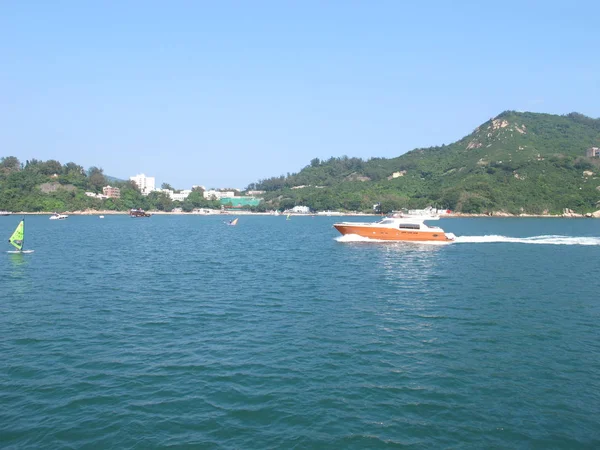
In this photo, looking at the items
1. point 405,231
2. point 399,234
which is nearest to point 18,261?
point 399,234

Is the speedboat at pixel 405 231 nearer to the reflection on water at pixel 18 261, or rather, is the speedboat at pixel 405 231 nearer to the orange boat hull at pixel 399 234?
the orange boat hull at pixel 399 234

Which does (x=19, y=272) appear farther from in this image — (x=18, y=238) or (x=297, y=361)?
(x=297, y=361)

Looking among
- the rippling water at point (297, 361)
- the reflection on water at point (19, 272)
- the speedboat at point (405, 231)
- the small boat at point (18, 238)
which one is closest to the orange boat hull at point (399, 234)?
the speedboat at point (405, 231)

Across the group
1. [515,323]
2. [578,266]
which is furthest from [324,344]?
[578,266]

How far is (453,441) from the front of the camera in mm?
11539

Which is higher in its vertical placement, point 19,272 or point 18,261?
point 18,261

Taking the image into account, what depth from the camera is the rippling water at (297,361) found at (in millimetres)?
12078

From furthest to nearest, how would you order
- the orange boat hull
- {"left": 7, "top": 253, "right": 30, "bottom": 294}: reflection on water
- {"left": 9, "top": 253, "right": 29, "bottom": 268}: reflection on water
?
the orange boat hull → {"left": 9, "top": 253, "right": 29, "bottom": 268}: reflection on water → {"left": 7, "top": 253, "right": 30, "bottom": 294}: reflection on water

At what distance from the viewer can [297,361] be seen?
16938 mm

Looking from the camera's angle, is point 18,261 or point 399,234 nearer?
point 18,261

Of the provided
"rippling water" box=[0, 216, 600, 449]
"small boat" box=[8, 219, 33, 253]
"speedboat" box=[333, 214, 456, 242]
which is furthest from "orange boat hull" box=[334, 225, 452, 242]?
"small boat" box=[8, 219, 33, 253]

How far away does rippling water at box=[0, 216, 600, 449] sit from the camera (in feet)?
39.6

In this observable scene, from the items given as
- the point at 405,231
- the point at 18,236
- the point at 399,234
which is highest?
the point at 405,231

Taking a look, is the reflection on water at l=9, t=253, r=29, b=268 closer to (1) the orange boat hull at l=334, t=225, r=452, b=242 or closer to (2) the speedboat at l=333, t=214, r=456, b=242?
(1) the orange boat hull at l=334, t=225, r=452, b=242
